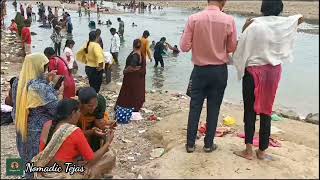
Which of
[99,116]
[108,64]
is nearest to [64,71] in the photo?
[99,116]

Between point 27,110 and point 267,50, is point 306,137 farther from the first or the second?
point 27,110

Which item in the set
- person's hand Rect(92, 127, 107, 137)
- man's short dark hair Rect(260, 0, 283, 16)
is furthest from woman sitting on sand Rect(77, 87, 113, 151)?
man's short dark hair Rect(260, 0, 283, 16)

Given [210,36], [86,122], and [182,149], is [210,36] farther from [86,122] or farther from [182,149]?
[86,122]

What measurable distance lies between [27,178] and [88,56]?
4429mm

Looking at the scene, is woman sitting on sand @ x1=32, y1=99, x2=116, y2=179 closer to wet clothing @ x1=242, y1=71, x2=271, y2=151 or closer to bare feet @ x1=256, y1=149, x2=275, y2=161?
wet clothing @ x1=242, y1=71, x2=271, y2=151

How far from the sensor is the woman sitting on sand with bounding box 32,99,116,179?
11.7ft

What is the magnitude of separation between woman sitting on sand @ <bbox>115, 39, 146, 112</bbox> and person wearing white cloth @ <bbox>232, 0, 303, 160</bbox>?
12.6 ft

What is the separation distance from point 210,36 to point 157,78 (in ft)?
33.2

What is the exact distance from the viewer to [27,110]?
4484 mm

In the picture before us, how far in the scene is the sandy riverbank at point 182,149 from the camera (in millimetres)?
4020

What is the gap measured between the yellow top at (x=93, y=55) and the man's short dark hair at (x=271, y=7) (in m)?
4.91

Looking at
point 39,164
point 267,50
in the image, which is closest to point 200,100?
point 267,50

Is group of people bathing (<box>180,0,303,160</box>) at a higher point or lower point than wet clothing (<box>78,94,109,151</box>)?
higher

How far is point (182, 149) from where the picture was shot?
4.70 m
